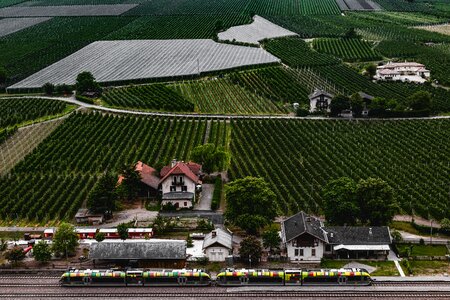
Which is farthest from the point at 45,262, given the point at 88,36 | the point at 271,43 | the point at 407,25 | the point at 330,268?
the point at 407,25

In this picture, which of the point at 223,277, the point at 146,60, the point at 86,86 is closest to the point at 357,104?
the point at 86,86

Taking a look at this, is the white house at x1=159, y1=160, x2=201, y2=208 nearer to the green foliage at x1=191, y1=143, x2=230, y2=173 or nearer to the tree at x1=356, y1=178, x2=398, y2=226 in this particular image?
the green foliage at x1=191, y1=143, x2=230, y2=173

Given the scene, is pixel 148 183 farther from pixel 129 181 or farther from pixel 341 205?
pixel 341 205

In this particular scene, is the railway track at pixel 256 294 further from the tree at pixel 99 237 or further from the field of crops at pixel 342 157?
the field of crops at pixel 342 157

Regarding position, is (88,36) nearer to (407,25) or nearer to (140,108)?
(140,108)

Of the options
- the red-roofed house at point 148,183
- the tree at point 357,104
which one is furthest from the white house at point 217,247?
the tree at point 357,104

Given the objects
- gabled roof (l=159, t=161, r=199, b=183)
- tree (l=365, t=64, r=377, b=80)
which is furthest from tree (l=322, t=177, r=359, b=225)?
tree (l=365, t=64, r=377, b=80)
